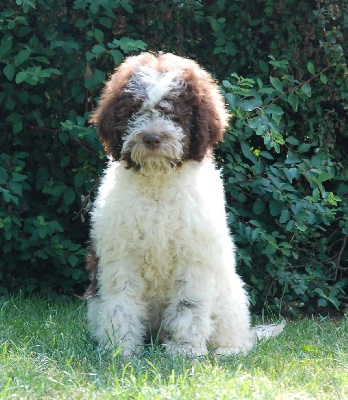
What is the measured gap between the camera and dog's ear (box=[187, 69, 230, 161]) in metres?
4.57

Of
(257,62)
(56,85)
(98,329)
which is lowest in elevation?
(98,329)

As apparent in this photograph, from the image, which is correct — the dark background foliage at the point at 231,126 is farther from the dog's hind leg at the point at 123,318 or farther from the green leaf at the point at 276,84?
the dog's hind leg at the point at 123,318

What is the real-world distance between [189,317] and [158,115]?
111cm

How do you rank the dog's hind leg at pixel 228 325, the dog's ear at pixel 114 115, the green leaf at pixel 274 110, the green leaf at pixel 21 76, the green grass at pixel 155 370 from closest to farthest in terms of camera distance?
the green grass at pixel 155 370 < the dog's ear at pixel 114 115 < the dog's hind leg at pixel 228 325 < the green leaf at pixel 21 76 < the green leaf at pixel 274 110

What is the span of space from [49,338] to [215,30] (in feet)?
8.70

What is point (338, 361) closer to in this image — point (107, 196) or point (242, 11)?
point (107, 196)

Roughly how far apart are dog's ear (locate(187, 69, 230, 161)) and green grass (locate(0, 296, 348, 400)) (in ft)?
3.67

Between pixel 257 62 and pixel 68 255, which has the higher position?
pixel 257 62

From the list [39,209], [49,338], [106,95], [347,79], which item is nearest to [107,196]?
[106,95]

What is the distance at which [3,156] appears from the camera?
620 cm

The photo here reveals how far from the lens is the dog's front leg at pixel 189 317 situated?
4.56 meters

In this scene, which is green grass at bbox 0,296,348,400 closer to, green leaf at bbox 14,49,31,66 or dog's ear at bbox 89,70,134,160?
dog's ear at bbox 89,70,134,160

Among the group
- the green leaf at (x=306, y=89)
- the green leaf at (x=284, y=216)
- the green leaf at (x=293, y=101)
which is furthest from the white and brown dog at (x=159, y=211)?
the green leaf at (x=306, y=89)

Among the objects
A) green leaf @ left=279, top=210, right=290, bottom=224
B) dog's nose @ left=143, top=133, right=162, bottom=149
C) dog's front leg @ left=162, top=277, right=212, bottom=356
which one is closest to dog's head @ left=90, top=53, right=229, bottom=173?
dog's nose @ left=143, top=133, right=162, bottom=149
